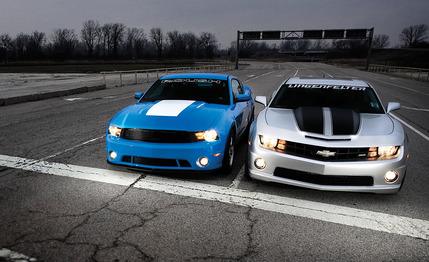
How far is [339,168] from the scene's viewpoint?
358 centimetres

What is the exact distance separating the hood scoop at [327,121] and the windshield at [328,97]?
20.7 inches

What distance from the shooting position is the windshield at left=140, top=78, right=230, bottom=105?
216 inches

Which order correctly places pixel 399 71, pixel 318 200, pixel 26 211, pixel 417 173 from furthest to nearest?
1. pixel 399 71
2. pixel 417 173
3. pixel 318 200
4. pixel 26 211

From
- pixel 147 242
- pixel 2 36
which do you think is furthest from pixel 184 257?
pixel 2 36

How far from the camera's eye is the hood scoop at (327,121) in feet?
12.7

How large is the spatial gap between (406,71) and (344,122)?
44833 millimetres

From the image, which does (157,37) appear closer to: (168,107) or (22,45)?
(22,45)

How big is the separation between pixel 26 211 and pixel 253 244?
100 inches

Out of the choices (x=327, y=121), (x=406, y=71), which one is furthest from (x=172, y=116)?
(x=406, y=71)

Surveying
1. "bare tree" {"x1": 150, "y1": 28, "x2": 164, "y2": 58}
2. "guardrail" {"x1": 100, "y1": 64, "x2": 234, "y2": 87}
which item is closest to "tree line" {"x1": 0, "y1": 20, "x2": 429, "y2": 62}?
"bare tree" {"x1": 150, "y1": 28, "x2": 164, "y2": 58}

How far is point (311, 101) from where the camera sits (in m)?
5.03

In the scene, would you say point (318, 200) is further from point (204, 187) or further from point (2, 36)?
point (2, 36)

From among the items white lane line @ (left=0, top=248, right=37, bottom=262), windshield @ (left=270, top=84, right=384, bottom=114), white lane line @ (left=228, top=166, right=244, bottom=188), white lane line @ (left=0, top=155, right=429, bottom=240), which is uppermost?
windshield @ (left=270, top=84, right=384, bottom=114)

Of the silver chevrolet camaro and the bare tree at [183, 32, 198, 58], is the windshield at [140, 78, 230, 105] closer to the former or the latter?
the silver chevrolet camaro
